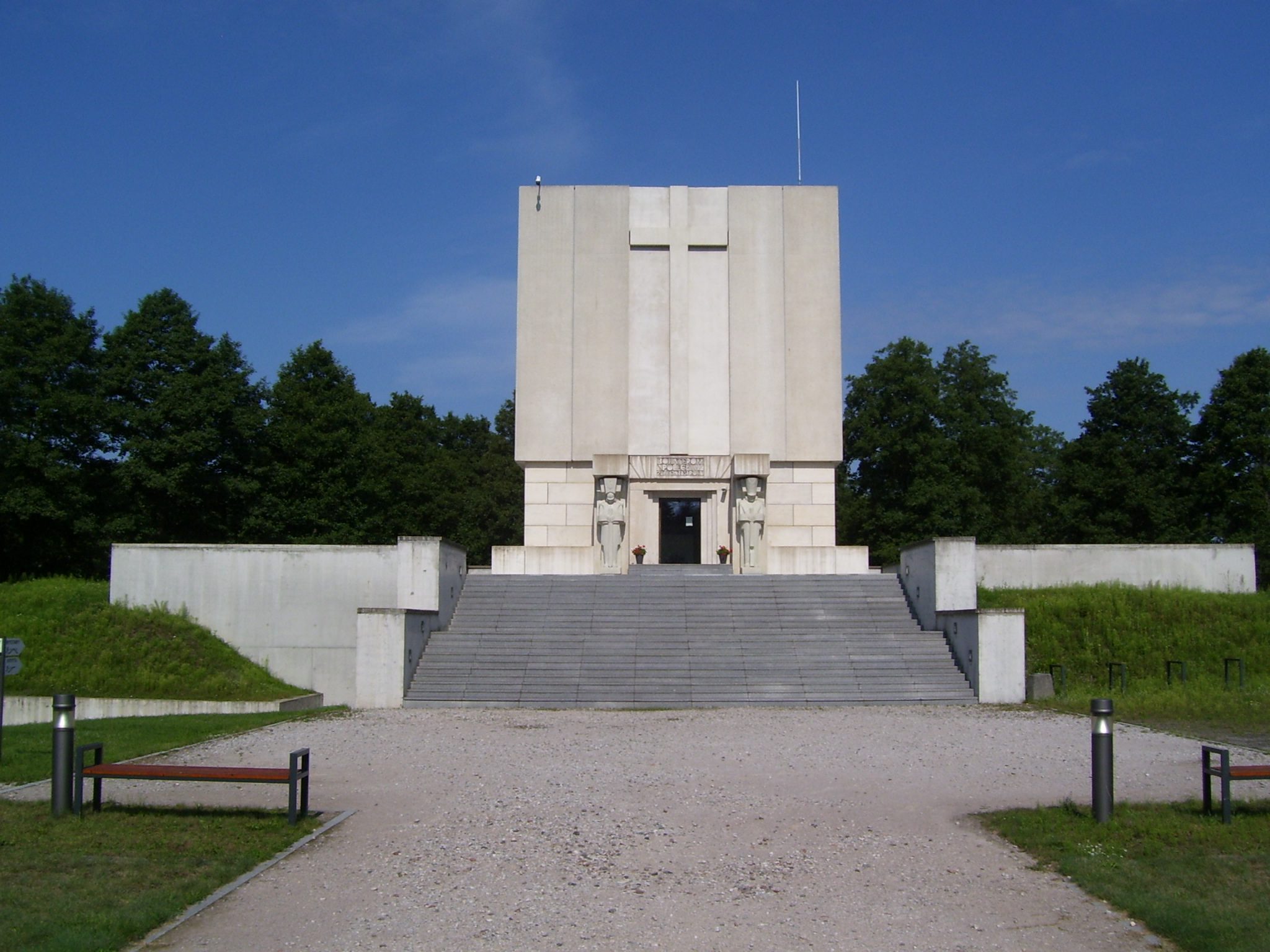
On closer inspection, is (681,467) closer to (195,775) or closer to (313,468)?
(313,468)

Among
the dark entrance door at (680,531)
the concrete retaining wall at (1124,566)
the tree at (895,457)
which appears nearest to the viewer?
the concrete retaining wall at (1124,566)

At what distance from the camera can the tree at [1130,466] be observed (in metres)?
41.5

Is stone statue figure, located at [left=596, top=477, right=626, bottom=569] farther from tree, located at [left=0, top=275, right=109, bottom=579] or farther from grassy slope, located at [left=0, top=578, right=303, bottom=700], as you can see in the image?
tree, located at [left=0, top=275, right=109, bottom=579]

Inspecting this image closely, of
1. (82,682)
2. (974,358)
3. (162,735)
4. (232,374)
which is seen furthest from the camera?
(974,358)

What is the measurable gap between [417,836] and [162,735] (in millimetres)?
7140

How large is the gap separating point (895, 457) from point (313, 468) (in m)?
22.3

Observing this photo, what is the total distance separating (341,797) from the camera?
34.0 feet

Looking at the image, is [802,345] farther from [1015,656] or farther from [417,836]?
[417,836]

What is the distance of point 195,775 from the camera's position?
879 centimetres

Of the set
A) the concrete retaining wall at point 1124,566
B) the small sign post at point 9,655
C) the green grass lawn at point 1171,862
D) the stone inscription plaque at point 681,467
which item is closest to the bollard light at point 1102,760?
the green grass lawn at point 1171,862

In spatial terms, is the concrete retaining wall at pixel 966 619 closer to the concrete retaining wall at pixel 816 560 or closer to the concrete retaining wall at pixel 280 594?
the concrete retaining wall at pixel 816 560

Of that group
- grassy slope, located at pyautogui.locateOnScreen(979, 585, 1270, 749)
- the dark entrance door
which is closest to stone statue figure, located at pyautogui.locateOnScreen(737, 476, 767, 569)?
the dark entrance door

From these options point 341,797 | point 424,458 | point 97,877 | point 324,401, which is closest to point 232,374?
point 324,401

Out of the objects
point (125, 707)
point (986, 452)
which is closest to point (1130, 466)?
point (986, 452)
